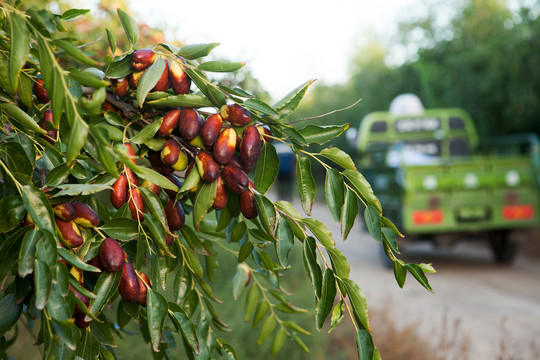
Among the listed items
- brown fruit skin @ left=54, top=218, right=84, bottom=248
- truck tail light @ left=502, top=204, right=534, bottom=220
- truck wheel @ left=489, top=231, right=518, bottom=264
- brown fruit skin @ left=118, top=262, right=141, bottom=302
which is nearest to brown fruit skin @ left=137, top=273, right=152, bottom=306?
brown fruit skin @ left=118, top=262, right=141, bottom=302

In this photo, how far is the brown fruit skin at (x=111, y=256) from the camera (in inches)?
31.7

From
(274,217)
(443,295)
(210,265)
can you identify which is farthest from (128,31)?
(443,295)

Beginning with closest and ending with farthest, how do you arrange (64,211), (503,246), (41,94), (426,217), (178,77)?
(64,211)
(178,77)
(41,94)
(426,217)
(503,246)

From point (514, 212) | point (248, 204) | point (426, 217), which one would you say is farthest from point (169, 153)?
point (514, 212)

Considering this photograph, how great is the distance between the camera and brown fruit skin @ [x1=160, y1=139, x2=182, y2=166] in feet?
2.94

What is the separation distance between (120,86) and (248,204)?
0.30 m

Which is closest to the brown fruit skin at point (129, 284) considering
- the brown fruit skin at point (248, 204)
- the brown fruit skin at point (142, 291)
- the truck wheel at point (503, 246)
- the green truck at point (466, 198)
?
the brown fruit skin at point (142, 291)

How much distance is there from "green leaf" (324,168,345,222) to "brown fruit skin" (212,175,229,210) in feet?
0.58

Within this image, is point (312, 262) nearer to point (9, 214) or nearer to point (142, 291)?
point (142, 291)

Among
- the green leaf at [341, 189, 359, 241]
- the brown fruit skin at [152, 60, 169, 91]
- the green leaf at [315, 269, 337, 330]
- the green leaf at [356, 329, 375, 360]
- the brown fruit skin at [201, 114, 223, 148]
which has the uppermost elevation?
the brown fruit skin at [152, 60, 169, 91]

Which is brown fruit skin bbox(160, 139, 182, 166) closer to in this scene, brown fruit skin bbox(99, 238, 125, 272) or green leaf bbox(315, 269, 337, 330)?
brown fruit skin bbox(99, 238, 125, 272)

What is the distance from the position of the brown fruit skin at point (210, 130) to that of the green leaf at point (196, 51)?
11 cm

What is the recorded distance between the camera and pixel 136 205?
0.84 meters

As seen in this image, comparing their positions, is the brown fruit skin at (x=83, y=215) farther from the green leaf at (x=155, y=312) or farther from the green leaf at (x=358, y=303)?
the green leaf at (x=358, y=303)
